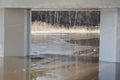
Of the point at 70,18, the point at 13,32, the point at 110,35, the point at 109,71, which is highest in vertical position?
the point at 70,18

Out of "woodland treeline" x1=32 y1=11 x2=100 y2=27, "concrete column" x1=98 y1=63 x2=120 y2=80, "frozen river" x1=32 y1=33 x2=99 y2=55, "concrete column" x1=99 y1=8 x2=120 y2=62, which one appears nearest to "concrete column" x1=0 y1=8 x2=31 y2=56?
"frozen river" x1=32 y1=33 x2=99 y2=55

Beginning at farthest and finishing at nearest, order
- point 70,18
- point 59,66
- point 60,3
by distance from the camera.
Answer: point 70,18 < point 60,3 < point 59,66

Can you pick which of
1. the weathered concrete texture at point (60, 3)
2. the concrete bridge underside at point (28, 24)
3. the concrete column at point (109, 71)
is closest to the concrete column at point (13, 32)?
the concrete bridge underside at point (28, 24)

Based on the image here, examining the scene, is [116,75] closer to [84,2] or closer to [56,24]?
[84,2]

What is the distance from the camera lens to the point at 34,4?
10859 mm

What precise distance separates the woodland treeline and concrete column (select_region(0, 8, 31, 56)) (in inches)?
218

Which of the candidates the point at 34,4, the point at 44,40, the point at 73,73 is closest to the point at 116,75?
the point at 73,73

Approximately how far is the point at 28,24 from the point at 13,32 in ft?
2.48

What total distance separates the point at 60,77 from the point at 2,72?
159 cm

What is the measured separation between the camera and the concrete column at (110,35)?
10680 mm

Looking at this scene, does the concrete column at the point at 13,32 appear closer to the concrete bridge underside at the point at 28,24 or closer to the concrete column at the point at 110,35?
the concrete bridge underside at the point at 28,24

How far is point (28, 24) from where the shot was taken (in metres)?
12.3

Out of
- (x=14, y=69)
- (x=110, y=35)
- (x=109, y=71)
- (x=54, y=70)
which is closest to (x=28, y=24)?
(x=110, y=35)

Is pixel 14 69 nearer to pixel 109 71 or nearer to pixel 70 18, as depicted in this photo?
pixel 109 71
